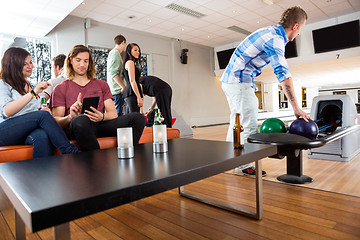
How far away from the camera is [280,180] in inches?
81.0

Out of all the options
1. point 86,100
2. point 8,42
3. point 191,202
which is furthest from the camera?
point 8,42

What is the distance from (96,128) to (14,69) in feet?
2.32

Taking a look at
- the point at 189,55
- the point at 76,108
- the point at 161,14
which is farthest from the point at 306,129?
the point at 189,55

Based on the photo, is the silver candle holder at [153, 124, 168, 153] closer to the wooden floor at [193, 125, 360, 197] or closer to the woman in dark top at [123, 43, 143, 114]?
the wooden floor at [193, 125, 360, 197]

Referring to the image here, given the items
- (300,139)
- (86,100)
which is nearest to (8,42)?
(86,100)

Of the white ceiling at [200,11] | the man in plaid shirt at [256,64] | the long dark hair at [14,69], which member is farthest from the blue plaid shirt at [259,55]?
the white ceiling at [200,11]

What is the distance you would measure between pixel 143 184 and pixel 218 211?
2.95 feet

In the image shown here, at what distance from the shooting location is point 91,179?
0.80 m

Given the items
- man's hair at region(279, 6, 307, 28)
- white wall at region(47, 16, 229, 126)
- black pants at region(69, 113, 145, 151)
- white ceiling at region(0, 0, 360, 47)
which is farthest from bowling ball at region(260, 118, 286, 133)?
white wall at region(47, 16, 229, 126)

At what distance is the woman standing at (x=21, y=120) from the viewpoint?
5.44 ft

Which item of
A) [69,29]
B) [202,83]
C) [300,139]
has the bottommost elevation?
[300,139]

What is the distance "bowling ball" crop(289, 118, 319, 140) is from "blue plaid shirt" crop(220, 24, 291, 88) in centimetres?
36

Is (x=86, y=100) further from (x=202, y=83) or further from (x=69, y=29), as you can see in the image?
(x=202, y=83)

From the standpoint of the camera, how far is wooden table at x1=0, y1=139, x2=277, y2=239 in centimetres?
60
